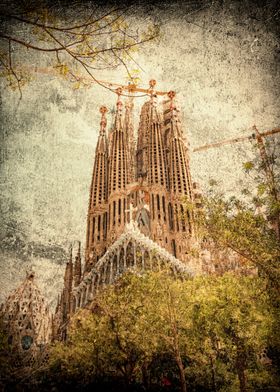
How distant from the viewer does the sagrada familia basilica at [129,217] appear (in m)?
22.3

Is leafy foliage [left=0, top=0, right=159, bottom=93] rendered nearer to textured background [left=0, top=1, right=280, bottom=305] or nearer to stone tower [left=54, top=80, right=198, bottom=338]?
textured background [left=0, top=1, right=280, bottom=305]

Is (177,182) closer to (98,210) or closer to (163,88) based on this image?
(98,210)

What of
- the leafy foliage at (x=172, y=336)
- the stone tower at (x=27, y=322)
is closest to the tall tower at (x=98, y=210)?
the stone tower at (x=27, y=322)

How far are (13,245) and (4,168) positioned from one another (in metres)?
2.55

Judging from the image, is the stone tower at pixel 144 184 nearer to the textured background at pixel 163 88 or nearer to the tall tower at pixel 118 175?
the tall tower at pixel 118 175

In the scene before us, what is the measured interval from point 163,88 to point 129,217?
22437 mm

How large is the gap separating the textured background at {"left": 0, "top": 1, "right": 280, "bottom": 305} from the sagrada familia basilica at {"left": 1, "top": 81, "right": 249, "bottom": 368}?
20.1ft

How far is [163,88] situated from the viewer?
14.4m

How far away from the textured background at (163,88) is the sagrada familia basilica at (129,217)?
20.1ft

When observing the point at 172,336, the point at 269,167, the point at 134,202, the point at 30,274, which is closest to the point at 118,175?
the point at 134,202

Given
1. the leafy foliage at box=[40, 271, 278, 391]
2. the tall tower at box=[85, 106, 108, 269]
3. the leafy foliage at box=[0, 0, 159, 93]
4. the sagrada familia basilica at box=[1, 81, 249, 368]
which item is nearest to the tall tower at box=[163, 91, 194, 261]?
the sagrada familia basilica at box=[1, 81, 249, 368]

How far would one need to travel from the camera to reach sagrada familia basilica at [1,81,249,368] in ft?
73.3

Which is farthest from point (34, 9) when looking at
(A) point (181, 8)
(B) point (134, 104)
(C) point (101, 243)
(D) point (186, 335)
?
(B) point (134, 104)

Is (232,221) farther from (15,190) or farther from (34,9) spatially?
(34,9)
